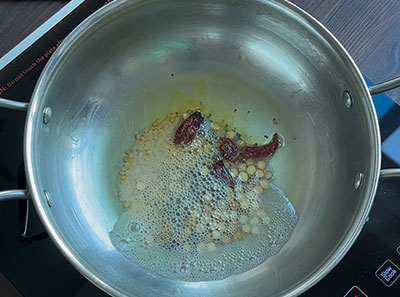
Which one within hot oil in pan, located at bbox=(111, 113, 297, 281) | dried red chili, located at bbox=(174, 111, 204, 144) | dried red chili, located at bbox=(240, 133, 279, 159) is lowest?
hot oil in pan, located at bbox=(111, 113, 297, 281)

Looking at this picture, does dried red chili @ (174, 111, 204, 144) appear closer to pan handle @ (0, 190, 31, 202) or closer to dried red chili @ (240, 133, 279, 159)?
dried red chili @ (240, 133, 279, 159)

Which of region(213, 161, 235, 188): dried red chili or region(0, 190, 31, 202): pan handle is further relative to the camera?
region(213, 161, 235, 188): dried red chili

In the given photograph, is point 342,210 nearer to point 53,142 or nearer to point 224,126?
point 224,126

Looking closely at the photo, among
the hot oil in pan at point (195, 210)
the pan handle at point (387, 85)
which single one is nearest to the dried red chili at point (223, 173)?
the hot oil in pan at point (195, 210)

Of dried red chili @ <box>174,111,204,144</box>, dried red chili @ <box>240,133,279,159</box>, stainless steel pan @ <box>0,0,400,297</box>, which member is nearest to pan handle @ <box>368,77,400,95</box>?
stainless steel pan @ <box>0,0,400,297</box>

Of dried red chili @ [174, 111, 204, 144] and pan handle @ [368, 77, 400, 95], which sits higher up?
dried red chili @ [174, 111, 204, 144]

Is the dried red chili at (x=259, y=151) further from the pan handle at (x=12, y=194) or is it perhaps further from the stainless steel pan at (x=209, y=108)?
the pan handle at (x=12, y=194)
